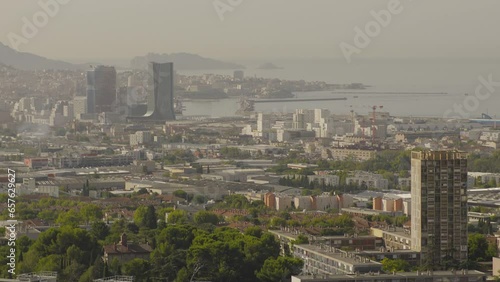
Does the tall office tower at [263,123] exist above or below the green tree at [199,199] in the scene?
above

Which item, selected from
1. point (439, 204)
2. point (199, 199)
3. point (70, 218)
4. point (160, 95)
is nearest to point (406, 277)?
point (439, 204)

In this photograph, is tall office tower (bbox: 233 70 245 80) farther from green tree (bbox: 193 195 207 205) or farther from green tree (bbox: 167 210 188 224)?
green tree (bbox: 167 210 188 224)

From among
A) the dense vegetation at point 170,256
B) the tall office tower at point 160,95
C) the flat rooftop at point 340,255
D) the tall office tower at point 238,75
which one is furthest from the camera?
the tall office tower at point 238,75

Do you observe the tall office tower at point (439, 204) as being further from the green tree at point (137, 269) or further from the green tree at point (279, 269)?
the green tree at point (137, 269)

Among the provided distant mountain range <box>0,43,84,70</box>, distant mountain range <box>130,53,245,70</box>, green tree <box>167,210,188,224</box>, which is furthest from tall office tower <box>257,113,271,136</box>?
green tree <box>167,210,188,224</box>

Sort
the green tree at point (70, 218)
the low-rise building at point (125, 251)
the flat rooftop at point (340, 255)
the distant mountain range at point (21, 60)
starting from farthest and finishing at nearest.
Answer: the distant mountain range at point (21, 60) < the green tree at point (70, 218) < the low-rise building at point (125, 251) < the flat rooftop at point (340, 255)

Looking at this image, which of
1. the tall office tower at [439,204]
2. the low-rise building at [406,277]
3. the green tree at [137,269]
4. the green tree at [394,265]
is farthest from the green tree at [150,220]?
the low-rise building at [406,277]
